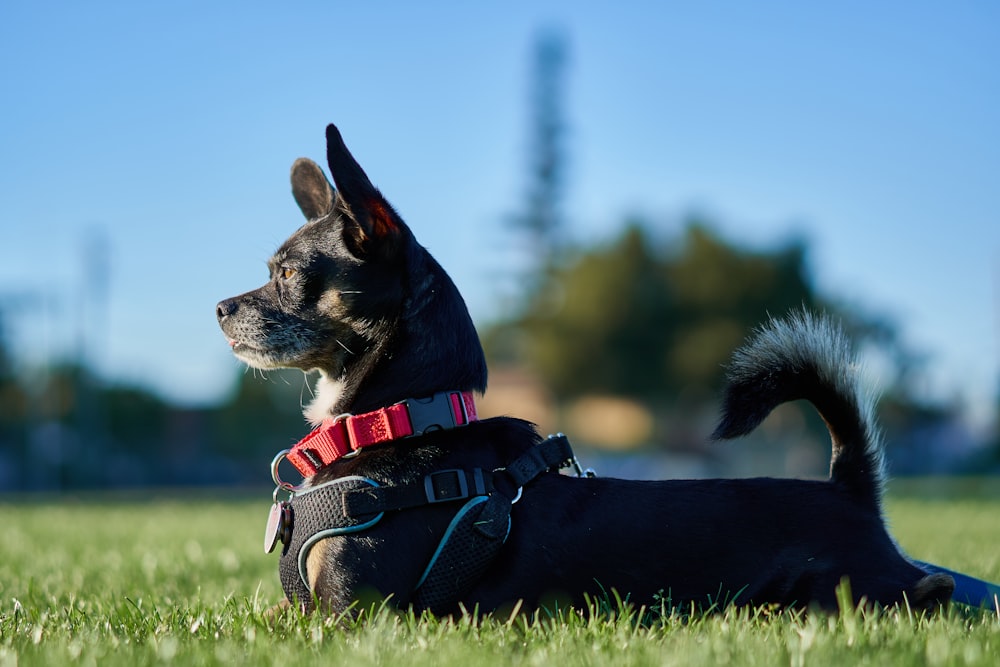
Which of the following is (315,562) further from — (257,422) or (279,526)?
(257,422)

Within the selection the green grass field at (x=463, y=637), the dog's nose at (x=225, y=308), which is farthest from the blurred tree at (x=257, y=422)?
the green grass field at (x=463, y=637)

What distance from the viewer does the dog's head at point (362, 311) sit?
11.4 feet

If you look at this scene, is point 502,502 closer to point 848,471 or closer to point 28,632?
point 848,471

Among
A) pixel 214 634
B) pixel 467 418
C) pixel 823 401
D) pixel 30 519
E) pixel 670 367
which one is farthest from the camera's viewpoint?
pixel 670 367

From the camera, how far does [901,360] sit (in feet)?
212

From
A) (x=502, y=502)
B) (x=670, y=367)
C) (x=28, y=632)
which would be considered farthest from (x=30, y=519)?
(x=670, y=367)

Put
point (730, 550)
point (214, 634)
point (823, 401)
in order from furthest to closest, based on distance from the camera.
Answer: point (823, 401)
point (730, 550)
point (214, 634)

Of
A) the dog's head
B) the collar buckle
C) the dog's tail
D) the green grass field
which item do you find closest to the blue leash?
the green grass field

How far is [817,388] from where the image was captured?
3.62m

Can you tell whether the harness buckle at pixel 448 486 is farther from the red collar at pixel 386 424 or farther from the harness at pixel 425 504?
the red collar at pixel 386 424

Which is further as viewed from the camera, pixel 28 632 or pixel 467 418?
pixel 467 418

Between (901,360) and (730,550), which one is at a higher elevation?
(901,360)

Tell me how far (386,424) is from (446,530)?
1.41 feet

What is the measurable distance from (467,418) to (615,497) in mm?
597
